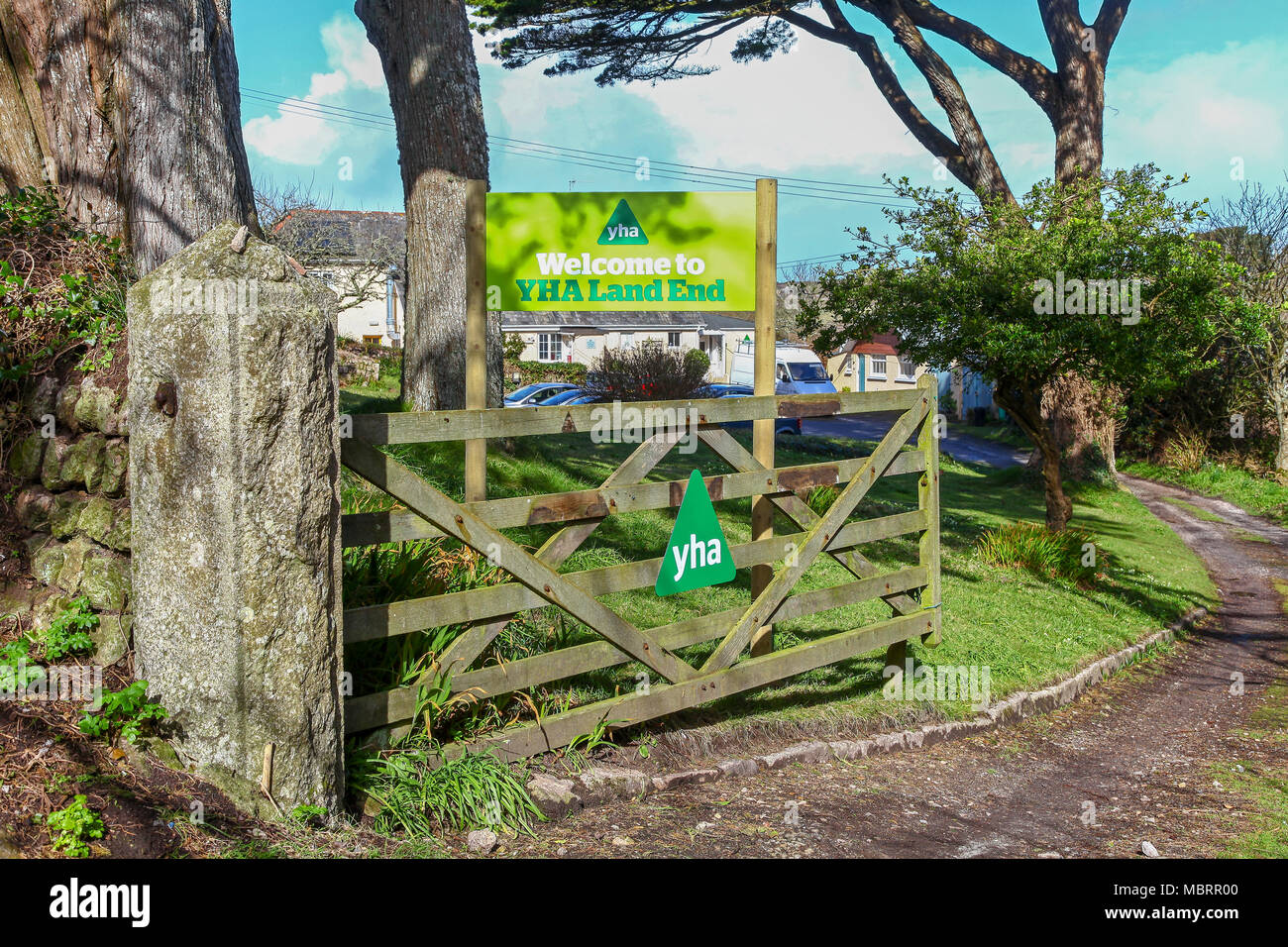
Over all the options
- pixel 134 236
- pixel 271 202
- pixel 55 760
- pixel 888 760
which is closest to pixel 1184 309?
pixel 888 760

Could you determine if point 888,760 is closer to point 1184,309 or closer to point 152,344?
point 152,344

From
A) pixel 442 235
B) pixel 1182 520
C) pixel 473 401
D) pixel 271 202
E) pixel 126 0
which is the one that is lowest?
pixel 1182 520

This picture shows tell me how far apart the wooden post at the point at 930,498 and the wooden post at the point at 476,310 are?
9.47ft

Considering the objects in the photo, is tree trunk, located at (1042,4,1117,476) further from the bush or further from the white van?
the white van

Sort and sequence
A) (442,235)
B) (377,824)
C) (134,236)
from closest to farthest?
(377,824) → (134,236) → (442,235)

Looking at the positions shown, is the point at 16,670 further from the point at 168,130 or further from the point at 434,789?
the point at 168,130

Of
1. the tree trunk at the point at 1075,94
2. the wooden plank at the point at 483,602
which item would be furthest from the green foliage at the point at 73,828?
the tree trunk at the point at 1075,94

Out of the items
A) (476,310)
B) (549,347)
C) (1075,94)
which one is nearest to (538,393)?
(1075,94)

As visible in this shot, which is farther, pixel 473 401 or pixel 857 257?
pixel 857 257

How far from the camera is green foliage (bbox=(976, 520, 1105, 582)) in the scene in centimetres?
1144

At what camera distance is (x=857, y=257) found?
1238 centimetres

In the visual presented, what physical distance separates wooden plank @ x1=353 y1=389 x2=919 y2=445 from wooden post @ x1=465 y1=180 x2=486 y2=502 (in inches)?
12.2

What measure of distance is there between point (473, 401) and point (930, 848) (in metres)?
2.98

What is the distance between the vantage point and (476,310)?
514 cm
